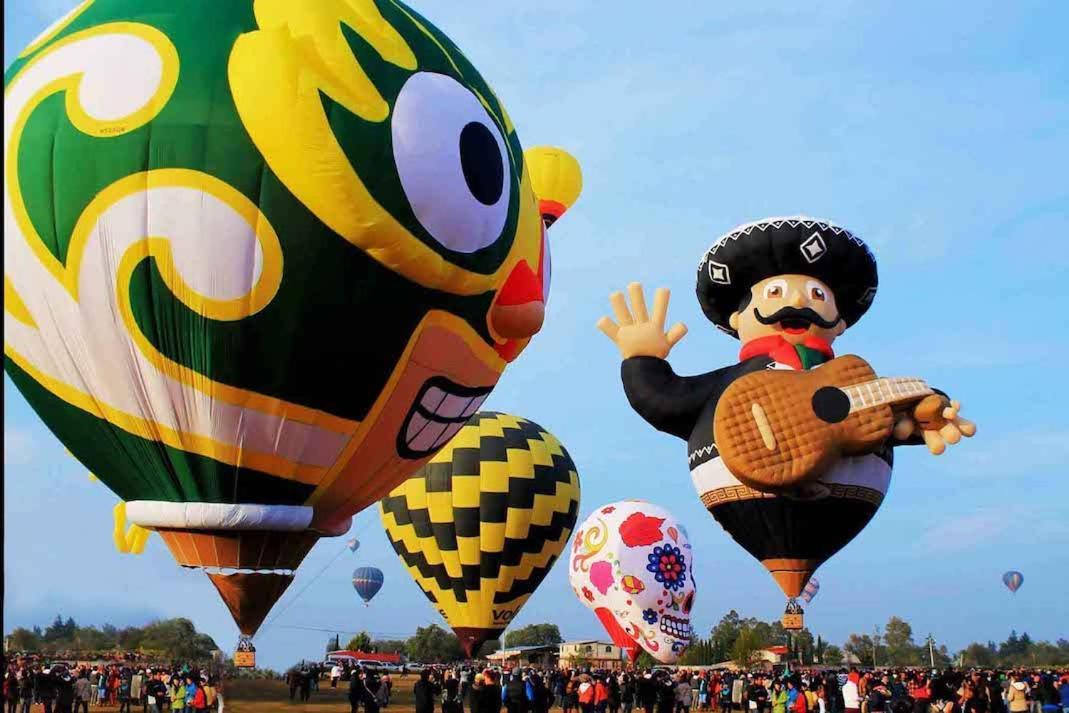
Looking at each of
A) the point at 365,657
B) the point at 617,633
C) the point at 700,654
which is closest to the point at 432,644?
the point at 700,654

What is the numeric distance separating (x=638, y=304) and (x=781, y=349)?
1.83 m

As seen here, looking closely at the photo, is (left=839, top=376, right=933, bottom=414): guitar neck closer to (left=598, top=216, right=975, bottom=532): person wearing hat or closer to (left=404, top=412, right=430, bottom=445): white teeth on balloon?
(left=598, top=216, right=975, bottom=532): person wearing hat

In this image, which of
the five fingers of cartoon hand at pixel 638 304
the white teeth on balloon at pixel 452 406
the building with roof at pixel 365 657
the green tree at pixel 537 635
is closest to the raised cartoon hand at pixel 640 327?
the five fingers of cartoon hand at pixel 638 304

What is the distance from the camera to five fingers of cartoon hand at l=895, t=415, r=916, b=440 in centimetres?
1308

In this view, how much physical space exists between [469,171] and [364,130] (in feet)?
2.84

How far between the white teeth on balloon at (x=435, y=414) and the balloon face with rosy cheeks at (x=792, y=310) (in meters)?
5.58

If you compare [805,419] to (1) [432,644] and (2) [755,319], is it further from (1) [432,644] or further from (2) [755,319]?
(1) [432,644]

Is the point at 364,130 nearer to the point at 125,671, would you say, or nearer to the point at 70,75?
the point at 70,75

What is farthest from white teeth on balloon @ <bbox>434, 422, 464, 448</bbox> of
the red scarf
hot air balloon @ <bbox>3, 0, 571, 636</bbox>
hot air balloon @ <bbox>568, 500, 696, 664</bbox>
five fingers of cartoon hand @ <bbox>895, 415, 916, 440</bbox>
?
hot air balloon @ <bbox>568, 500, 696, 664</bbox>

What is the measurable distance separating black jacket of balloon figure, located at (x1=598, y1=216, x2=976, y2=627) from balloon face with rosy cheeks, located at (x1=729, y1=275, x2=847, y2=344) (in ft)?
0.05

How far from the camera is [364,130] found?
770 centimetres

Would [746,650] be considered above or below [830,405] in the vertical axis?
below

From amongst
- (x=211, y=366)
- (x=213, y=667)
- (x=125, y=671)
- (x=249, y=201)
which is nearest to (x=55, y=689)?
(x=213, y=667)

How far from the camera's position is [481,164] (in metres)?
8.39
